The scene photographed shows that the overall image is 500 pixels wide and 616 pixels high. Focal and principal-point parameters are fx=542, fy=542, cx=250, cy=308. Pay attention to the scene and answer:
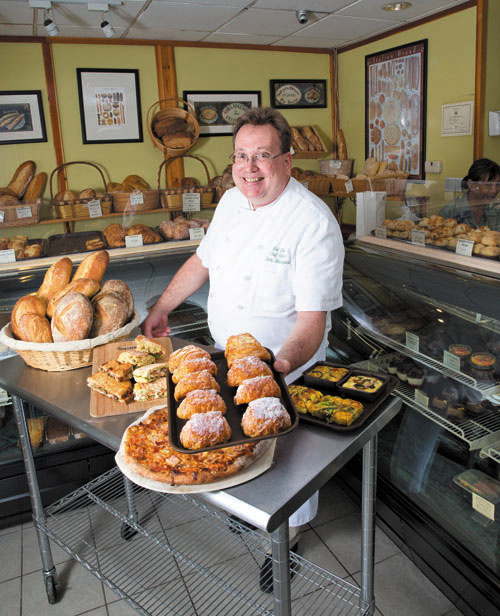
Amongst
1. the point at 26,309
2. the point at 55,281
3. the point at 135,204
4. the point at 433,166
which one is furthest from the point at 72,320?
the point at 433,166

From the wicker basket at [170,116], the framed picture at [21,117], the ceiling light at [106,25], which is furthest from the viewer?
the wicker basket at [170,116]

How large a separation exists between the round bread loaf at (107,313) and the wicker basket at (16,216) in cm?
146

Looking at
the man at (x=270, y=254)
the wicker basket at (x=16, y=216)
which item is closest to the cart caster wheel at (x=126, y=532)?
the man at (x=270, y=254)

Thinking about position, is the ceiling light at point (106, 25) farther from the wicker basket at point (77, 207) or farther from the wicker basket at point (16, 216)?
the wicker basket at point (16, 216)

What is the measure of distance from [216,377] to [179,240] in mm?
2114

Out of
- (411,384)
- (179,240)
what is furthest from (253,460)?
(179,240)

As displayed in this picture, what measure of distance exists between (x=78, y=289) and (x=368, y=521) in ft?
3.78

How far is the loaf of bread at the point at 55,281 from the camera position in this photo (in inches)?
73.9

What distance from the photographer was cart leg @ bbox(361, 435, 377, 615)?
146 cm

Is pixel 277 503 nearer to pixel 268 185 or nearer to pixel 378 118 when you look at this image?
pixel 268 185

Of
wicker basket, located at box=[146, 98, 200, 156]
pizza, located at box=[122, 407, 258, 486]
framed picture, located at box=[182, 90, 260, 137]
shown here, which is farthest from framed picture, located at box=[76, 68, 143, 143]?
pizza, located at box=[122, 407, 258, 486]

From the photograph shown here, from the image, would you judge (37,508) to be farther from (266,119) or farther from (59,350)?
(266,119)

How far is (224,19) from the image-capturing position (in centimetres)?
393

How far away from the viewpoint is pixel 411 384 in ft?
7.64
